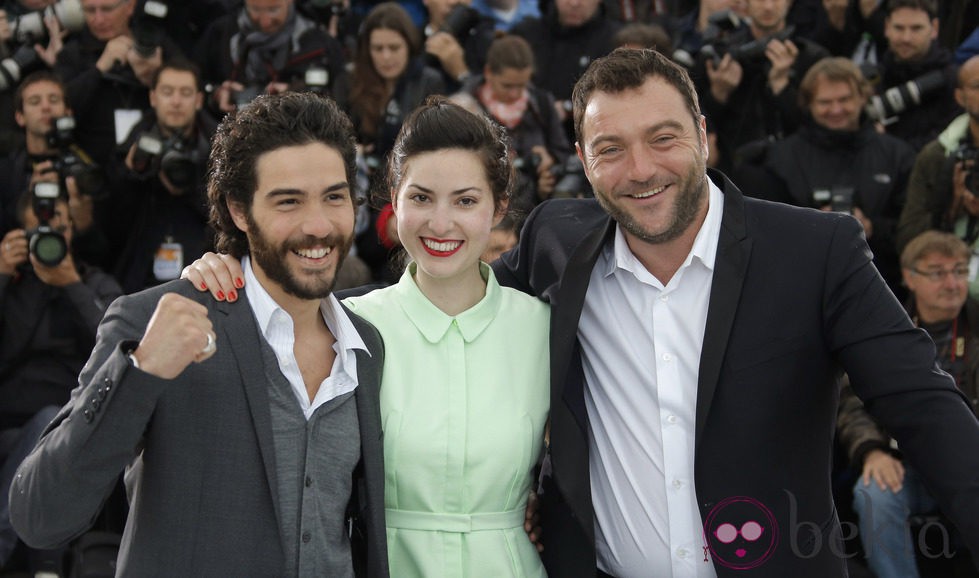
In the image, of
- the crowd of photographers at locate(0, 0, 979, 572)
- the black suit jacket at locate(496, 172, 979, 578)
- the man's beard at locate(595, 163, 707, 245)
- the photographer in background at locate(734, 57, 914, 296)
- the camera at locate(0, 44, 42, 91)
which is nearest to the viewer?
the black suit jacket at locate(496, 172, 979, 578)

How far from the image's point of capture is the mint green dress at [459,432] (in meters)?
2.99

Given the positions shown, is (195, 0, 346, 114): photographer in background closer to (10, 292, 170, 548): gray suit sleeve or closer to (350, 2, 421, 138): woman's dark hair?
(350, 2, 421, 138): woman's dark hair

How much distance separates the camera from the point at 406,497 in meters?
3.01

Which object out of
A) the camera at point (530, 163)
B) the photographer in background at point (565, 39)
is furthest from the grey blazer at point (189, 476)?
the photographer in background at point (565, 39)

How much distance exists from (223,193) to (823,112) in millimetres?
4201

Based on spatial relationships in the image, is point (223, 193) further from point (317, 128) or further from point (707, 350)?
point (707, 350)

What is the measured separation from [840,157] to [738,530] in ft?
12.7

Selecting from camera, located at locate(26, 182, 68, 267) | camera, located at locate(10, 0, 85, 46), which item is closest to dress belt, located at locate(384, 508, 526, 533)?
camera, located at locate(26, 182, 68, 267)

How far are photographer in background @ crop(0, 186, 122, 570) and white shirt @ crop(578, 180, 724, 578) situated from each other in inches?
132

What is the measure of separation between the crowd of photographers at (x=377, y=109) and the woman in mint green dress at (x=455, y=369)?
238 centimetres

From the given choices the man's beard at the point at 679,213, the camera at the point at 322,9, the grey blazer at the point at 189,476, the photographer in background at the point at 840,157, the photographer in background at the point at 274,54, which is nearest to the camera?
the grey blazer at the point at 189,476

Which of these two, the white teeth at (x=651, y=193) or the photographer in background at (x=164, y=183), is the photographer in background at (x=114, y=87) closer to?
the photographer in background at (x=164, y=183)

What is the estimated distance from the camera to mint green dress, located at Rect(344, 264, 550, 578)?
299cm

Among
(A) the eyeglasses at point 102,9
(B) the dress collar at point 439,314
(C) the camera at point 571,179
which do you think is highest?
(A) the eyeglasses at point 102,9
